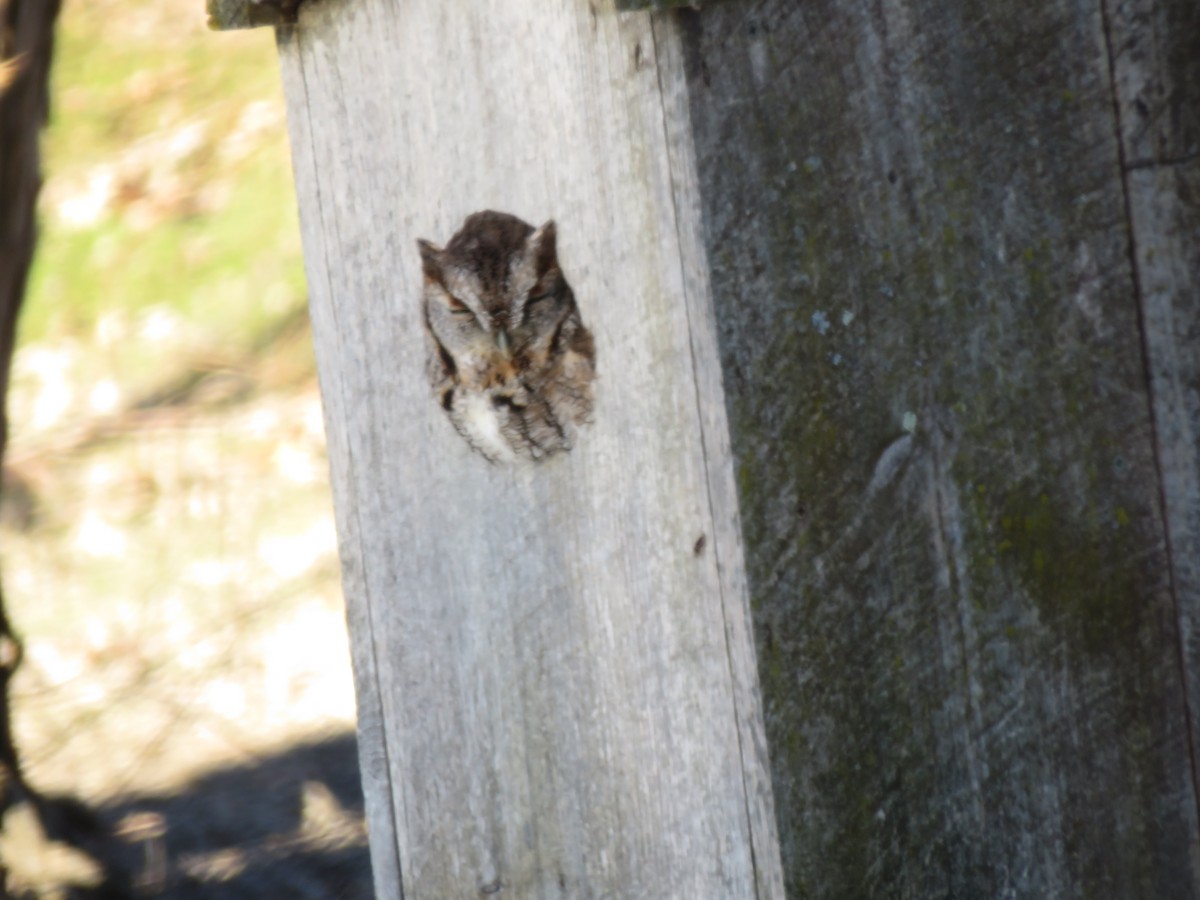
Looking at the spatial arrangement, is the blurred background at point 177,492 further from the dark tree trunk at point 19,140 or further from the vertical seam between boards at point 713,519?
the vertical seam between boards at point 713,519

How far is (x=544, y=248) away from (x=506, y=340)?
128 millimetres

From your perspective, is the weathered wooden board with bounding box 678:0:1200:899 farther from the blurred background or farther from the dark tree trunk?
the blurred background

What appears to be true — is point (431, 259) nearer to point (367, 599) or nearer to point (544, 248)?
point (544, 248)

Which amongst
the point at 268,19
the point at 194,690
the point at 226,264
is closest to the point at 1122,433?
the point at 268,19

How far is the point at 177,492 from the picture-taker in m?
4.70

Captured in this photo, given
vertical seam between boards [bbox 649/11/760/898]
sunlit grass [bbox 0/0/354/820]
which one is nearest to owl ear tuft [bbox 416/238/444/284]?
vertical seam between boards [bbox 649/11/760/898]

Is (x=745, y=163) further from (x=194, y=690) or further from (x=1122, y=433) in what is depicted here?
(x=194, y=690)

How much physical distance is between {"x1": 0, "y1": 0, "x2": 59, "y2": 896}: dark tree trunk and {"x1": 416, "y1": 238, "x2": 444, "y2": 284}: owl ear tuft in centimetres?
146

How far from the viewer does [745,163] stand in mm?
1392

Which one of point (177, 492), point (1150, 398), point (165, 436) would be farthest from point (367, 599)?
point (177, 492)

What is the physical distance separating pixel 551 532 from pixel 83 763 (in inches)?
115

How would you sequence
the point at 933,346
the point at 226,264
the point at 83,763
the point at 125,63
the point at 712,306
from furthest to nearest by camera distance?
the point at 125,63 < the point at 226,264 < the point at 83,763 < the point at 933,346 < the point at 712,306

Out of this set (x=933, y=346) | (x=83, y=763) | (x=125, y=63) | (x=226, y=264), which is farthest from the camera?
(x=125, y=63)

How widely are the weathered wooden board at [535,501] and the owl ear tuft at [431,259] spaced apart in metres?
0.02
